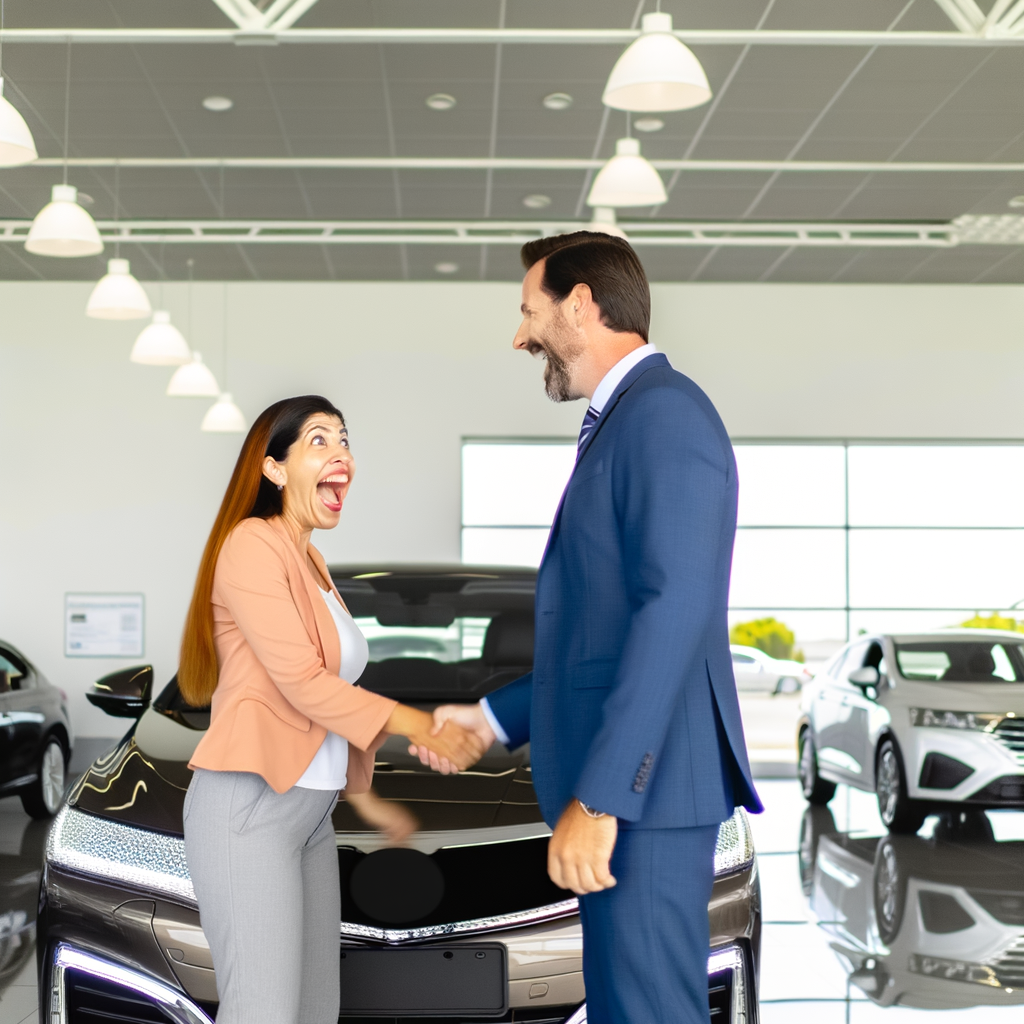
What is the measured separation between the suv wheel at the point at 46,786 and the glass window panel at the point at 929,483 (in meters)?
8.45

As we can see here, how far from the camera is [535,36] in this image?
22.7 feet

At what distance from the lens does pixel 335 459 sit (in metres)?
2.33

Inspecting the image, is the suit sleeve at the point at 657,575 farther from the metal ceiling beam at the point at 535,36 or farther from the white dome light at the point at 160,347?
the white dome light at the point at 160,347

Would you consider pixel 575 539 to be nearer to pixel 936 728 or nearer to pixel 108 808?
pixel 108 808

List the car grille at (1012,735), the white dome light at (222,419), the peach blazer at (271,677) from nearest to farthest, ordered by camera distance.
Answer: the peach blazer at (271,677) < the car grille at (1012,735) < the white dome light at (222,419)

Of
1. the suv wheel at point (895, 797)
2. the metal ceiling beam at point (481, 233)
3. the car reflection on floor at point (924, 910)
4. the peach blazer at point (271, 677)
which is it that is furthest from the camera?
the metal ceiling beam at point (481, 233)

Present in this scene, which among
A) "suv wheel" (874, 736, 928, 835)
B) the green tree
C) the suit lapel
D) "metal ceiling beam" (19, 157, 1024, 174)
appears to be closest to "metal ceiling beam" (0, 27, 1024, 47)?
"metal ceiling beam" (19, 157, 1024, 174)

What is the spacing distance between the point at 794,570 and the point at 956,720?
569 centimetres

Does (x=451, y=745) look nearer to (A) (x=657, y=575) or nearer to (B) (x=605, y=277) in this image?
(A) (x=657, y=575)

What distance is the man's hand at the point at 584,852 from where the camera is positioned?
172 cm

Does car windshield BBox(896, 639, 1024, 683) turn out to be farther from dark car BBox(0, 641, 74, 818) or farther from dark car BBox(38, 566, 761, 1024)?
dark car BBox(0, 641, 74, 818)

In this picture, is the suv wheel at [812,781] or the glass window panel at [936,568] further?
the glass window panel at [936,568]

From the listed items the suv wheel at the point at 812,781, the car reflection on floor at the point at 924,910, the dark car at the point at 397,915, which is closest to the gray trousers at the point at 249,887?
the dark car at the point at 397,915

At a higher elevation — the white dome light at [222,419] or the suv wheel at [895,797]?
the white dome light at [222,419]
